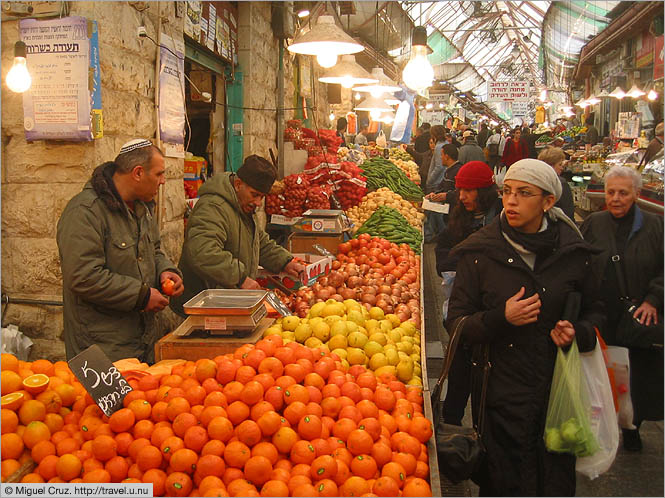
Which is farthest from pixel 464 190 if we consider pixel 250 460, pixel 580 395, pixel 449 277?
pixel 250 460

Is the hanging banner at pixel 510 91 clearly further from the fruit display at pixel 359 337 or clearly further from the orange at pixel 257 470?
the orange at pixel 257 470

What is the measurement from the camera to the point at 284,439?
2.21 metres

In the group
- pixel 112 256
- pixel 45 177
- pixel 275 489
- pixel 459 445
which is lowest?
pixel 459 445

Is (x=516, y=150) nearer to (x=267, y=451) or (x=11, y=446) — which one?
(x=267, y=451)

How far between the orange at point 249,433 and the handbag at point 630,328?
9.29ft

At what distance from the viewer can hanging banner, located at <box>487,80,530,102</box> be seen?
25.0 metres

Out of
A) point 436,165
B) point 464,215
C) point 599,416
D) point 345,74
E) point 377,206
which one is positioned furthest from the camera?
point 436,165

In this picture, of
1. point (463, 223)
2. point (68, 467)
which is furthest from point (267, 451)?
point (463, 223)

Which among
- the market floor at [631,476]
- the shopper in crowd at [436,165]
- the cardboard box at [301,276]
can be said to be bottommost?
the market floor at [631,476]

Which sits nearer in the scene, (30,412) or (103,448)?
(103,448)

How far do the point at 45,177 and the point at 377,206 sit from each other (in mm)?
5253

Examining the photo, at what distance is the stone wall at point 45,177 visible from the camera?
3.83 metres

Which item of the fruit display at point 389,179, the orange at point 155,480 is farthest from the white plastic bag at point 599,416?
the fruit display at point 389,179

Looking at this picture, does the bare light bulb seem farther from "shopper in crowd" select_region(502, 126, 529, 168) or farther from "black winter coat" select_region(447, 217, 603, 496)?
"shopper in crowd" select_region(502, 126, 529, 168)
